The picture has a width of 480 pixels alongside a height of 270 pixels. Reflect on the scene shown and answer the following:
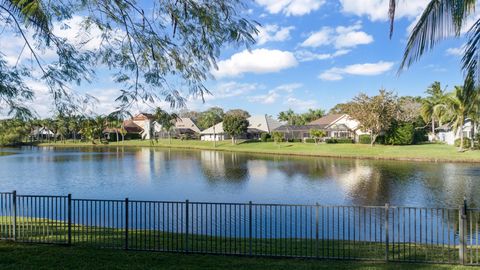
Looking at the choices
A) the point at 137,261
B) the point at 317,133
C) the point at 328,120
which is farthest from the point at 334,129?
the point at 137,261

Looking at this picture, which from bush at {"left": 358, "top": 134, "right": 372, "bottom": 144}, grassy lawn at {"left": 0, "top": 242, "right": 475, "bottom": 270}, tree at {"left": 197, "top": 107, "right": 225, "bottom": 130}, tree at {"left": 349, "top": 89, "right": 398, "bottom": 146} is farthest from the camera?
tree at {"left": 197, "top": 107, "right": 225, "bottom": 130}

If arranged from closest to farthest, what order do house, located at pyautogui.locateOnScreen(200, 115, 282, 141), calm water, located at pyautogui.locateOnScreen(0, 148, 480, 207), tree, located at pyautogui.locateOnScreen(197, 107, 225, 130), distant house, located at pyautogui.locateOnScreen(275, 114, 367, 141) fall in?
calm water, located at pyautogui.locateOnScreen(0, 148, 480, 207), distant house, located at pyautogui.locateOnScreen(275, 114, 367, 141), house, located at pyautogui.locateOnScreen(200, 115, 282, 141), tree, located at pyautogui.locateOnScreen(197, 107, 225, 130)

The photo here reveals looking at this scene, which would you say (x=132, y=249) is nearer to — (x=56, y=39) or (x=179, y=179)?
(x=56, y=39)

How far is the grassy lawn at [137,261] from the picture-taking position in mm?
8031

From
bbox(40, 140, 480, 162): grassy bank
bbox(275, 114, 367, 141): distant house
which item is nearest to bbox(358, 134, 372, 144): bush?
bbox(40, 140, 480, 162): grassy bank

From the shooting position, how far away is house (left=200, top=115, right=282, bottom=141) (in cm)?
8881

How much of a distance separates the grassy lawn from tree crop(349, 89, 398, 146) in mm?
51056

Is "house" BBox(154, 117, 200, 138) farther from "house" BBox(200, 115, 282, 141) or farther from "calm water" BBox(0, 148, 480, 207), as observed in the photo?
"calm water" BBox(0, 148, 480, 207)

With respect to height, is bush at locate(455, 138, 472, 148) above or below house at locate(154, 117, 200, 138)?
below

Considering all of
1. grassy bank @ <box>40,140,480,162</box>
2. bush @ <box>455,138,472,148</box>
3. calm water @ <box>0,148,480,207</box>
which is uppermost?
bush @ <box>455,138,472,148</box>

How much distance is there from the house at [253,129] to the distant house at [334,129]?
5.08 m

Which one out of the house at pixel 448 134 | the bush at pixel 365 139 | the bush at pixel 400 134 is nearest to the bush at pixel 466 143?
the house at pixel 448 134

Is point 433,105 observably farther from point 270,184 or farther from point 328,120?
point 270,184

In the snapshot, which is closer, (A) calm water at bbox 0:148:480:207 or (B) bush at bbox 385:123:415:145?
(A) calm water at bbox 0:148:480:207
